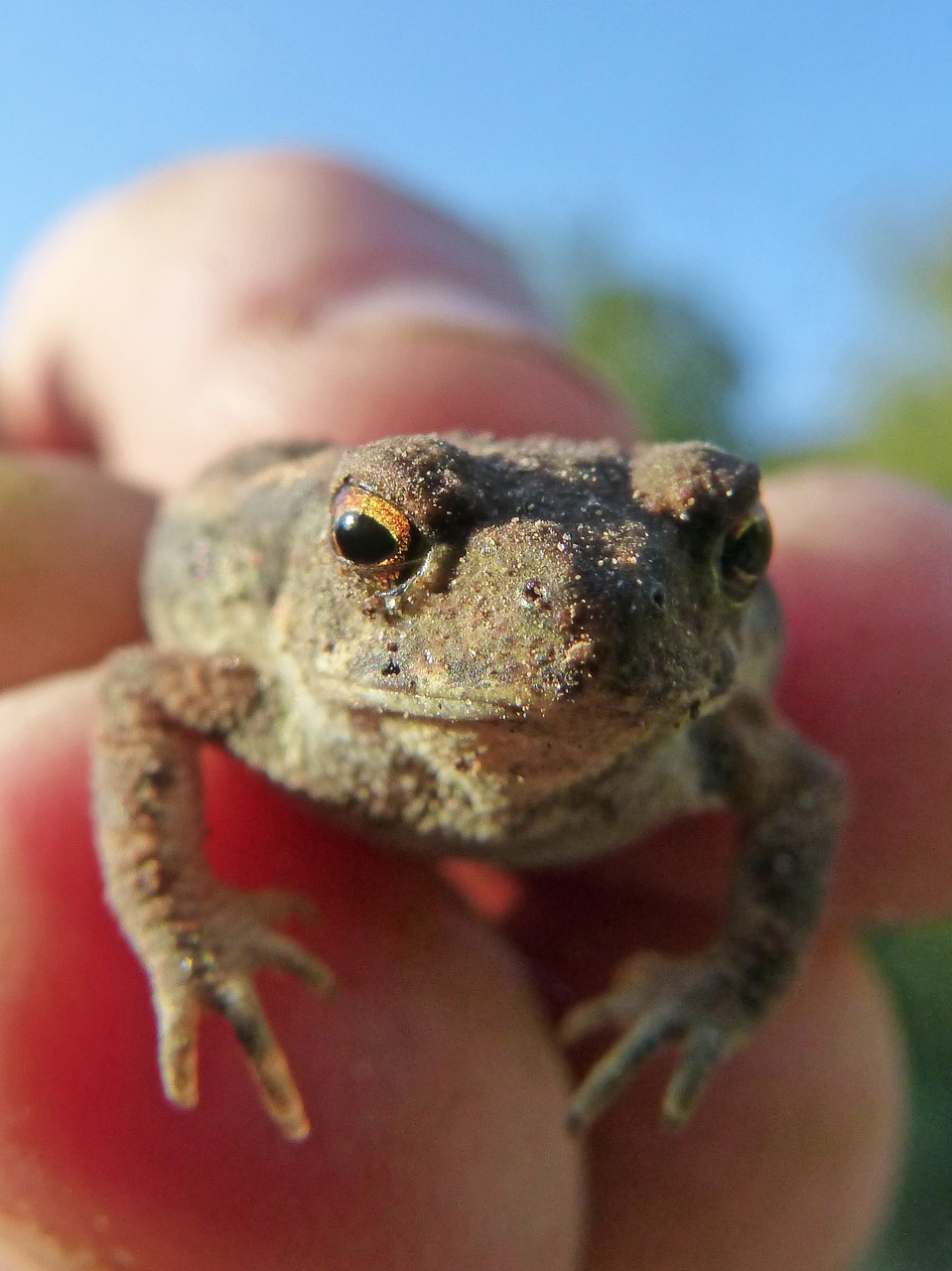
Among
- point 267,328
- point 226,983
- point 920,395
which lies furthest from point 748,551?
point 920,395

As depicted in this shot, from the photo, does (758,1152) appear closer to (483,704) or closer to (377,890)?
(377,890)

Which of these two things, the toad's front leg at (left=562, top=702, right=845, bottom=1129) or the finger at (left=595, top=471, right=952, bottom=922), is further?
the finger at (left=595, top=471, right=952, bottom=922)

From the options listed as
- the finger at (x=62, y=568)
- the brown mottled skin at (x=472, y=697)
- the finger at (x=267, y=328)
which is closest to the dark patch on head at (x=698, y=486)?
the brown mottled skin at (x=472, y=697)

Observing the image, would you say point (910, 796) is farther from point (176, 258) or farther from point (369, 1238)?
point (176, 258)

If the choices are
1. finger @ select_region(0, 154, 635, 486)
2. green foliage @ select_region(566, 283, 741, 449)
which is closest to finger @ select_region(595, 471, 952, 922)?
finger @ select_region(0, 154, 635, 486)

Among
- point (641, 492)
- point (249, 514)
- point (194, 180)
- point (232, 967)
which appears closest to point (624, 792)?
point (641, 492)

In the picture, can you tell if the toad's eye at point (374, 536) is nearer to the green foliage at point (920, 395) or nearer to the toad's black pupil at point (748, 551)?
the toad's black pupil at point (748, 551)

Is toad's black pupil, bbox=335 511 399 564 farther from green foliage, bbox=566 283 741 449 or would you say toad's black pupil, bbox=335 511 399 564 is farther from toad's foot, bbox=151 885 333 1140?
green foliage, bbox=566 283 741 449
